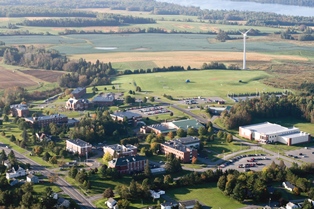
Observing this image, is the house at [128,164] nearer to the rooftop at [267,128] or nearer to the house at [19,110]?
the rooftop at [267,128]

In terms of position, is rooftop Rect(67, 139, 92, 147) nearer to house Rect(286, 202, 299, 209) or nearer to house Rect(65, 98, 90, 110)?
house Rect(65, 98, 90, 110)

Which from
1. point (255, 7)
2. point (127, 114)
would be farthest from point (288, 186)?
point (255, 7)

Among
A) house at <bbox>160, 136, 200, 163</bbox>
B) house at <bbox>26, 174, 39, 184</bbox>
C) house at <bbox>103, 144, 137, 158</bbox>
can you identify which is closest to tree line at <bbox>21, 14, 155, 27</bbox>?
house at <bbox>160, 136, 200, 163</bbox>

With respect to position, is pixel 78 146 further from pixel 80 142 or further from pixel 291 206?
pixel 291 206

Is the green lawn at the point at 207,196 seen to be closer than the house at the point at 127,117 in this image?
Yes

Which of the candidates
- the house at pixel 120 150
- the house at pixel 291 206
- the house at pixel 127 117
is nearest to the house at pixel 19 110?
the house at pixel 127 117

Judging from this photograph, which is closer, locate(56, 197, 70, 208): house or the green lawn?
locate(56, 197, 70, 208): house

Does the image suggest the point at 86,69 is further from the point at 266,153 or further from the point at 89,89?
the point at 266,153
